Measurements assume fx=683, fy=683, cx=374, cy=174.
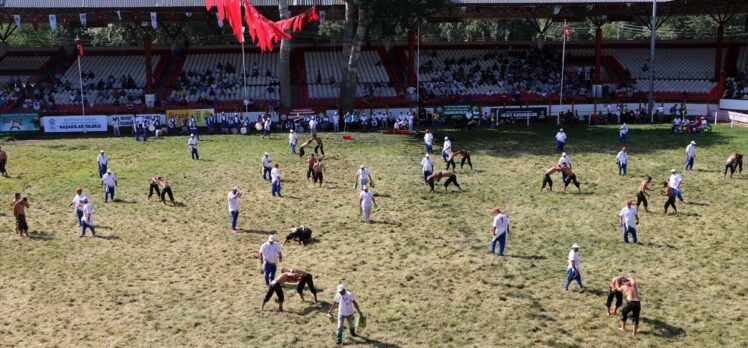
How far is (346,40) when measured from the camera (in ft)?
149

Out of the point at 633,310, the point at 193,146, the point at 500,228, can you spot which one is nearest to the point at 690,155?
the point at 500,228

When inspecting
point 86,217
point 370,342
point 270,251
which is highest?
point 86,217

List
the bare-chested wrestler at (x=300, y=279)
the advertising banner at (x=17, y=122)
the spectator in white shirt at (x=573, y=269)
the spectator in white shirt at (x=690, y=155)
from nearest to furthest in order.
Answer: the bare-chested wrestler at (x=300, y=279)
the spectator in white shirt at (x=573, y=269)
the spectator in white shirt at (x=690, y=155)
the advertising banner at (x=17, y=122)

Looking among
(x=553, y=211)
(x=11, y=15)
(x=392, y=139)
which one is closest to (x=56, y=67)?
(x=11, y=15)

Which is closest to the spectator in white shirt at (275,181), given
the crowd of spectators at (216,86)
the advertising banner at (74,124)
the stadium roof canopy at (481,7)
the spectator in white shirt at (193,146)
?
the spectator in white shirt at (193,146)

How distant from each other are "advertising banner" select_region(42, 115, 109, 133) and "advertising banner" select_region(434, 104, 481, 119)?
21488mm

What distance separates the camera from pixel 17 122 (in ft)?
140

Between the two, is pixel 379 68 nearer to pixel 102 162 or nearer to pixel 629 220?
pixel 102 162

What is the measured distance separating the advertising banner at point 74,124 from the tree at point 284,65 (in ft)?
37.9

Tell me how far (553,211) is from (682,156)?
41.0 ft

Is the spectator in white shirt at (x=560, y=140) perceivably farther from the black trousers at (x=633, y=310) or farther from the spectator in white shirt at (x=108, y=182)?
the spectator in white shirt at (x=108, y=182)

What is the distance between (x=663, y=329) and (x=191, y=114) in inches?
1374

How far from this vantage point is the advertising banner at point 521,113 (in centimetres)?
4488

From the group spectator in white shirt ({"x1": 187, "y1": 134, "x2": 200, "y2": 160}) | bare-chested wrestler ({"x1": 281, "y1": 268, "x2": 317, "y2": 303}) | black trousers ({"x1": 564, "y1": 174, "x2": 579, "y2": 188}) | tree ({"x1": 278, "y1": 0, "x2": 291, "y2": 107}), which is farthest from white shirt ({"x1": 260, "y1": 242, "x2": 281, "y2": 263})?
tree ({"x1": 278, "y1": 0, "x2": 291, "y2": 107})
